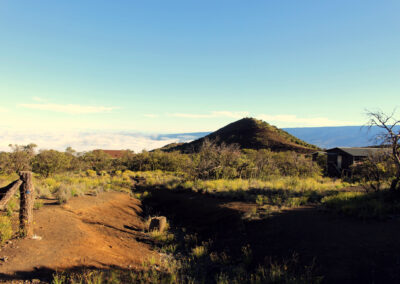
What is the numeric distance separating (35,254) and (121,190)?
10475 mm

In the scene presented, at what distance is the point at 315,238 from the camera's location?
6832 millimetres

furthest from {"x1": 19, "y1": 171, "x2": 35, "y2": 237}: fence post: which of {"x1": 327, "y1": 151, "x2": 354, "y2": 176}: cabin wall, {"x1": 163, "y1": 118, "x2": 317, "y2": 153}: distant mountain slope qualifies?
{"x1": 163, "y1": 118, "x2": 317, "y2": 153}: distant mountain slope

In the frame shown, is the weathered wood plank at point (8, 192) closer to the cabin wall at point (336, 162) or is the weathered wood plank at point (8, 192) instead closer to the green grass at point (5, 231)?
the green grass at point (5, 231)

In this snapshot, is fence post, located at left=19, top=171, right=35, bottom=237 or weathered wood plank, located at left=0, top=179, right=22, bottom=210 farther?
fence post, located at left=19, top=171, right=35, bottom=237

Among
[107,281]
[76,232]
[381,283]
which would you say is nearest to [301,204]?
[381,283]

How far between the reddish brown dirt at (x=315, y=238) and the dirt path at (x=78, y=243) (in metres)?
2.98

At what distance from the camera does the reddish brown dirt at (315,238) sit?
507 cm

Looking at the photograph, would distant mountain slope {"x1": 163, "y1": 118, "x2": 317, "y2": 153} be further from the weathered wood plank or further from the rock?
the weathered wood plank

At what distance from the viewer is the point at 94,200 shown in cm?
1173

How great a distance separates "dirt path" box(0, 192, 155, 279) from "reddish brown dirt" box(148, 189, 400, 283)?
2980 millimetres

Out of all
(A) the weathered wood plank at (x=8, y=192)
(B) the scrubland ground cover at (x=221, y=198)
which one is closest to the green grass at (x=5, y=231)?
(B) the scrubland ground cover at (x=221, y=198)

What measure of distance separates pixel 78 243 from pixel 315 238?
732 centimetres

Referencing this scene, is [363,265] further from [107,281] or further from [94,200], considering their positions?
[94,200]

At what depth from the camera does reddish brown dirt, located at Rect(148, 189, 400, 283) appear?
16.6ft
